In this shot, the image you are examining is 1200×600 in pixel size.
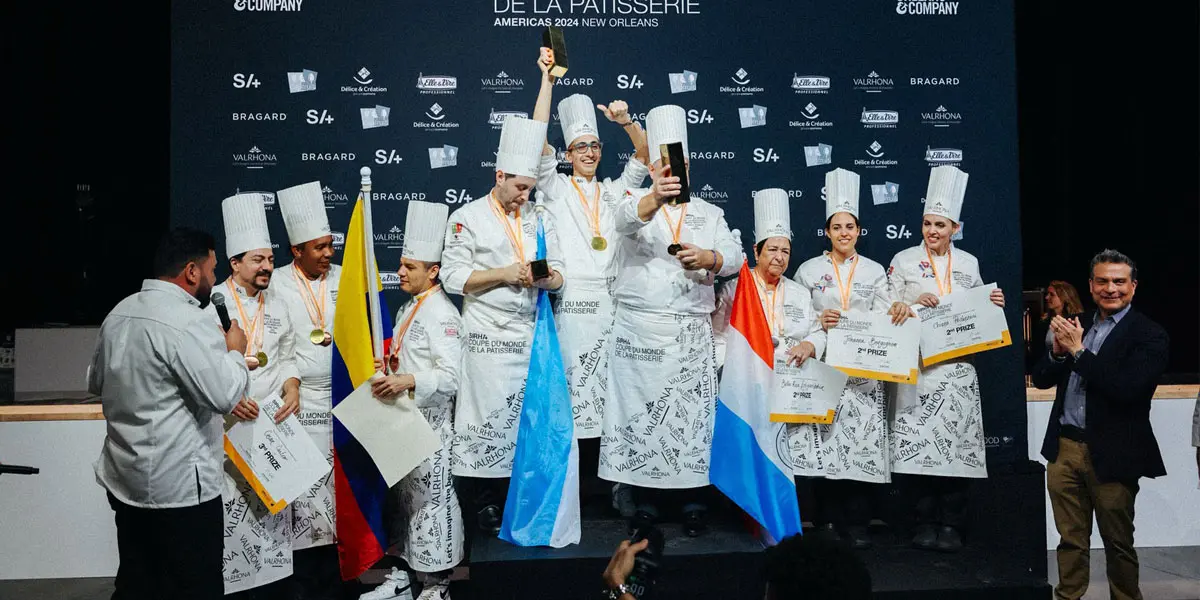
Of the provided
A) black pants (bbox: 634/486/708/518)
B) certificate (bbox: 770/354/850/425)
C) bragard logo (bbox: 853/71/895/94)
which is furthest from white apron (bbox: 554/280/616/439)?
bragard logo (bbox: 853/71/895/94)

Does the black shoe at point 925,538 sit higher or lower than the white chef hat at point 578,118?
lower

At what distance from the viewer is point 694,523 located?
453 centimetres

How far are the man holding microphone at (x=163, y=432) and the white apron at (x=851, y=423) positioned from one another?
8.92ft

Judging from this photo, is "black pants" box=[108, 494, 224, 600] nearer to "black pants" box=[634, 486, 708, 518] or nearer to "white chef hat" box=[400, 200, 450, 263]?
"white chef hat" box=[400, 200, 450, 263]

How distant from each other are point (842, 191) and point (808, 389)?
102cm

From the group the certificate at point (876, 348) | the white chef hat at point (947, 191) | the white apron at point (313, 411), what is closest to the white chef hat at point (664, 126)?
the certificate at point (876, 348)

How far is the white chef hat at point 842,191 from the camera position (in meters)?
5.12

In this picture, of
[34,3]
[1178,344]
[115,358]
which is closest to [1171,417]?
[1178,344]

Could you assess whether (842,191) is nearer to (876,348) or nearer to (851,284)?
(851,284)

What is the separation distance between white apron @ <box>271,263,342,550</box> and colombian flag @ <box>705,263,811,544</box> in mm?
1732

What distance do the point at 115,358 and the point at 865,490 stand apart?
3.52 metres

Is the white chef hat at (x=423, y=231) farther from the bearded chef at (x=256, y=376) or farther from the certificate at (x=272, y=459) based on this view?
the certificate at (x=272, y=459)

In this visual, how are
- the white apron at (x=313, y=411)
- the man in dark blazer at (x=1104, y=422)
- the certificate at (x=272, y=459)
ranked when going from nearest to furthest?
the man in dark blazer at (x=1104, y=422), the certificate at (x=272, y=459), the white apron at (x=313, y=411)

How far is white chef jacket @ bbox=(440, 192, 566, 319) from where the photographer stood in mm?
4574
